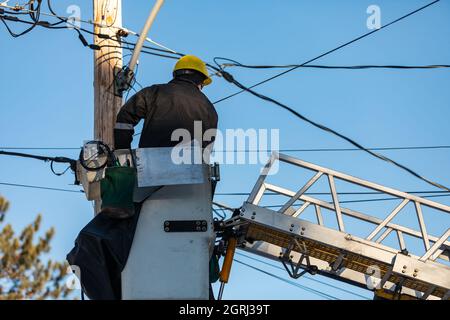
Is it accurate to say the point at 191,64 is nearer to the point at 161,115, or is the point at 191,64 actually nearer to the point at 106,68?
the point at 161,115

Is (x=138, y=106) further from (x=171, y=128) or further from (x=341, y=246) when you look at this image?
(x=341, y=246)

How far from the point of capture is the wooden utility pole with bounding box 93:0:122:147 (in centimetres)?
1095

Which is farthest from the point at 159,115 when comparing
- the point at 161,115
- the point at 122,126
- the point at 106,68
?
the point at 106,68

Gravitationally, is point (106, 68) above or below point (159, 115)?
above

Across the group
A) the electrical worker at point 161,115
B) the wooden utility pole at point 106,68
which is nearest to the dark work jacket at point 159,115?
the electrical worker at point 161,115

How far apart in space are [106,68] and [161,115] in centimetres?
143

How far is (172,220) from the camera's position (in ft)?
32.5

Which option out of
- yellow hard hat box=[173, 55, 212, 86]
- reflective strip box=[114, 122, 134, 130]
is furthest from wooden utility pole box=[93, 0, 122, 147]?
yellow hard hat box=[173, 55, 212, 86]

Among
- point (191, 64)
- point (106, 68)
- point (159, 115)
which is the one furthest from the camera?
point (106, 68)

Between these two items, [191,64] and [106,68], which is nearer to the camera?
[191,64]

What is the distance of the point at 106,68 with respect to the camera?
11.4 metres
